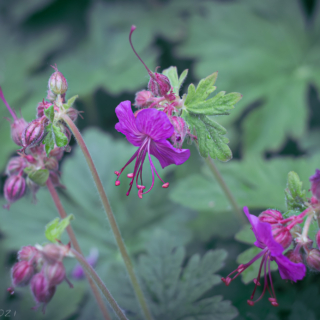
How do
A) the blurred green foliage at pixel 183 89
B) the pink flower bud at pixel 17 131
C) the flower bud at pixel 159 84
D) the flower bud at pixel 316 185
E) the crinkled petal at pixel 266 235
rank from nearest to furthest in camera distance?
the crinkled petal at pixel 266 235 < the flower bud at pixel 316 185 < the flower bud at pixel 159 84 < the pink flower bud at pixel 17 131 < the blurred green foliage at pixel 183 89

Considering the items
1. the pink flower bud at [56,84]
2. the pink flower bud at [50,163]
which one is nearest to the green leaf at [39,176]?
the pink flower bud at [50,163]

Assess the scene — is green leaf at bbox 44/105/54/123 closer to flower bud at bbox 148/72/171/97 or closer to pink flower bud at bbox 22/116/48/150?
pink flower bud at bbox 22/116/48/150

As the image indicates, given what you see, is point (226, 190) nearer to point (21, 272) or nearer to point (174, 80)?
point (174, 80)

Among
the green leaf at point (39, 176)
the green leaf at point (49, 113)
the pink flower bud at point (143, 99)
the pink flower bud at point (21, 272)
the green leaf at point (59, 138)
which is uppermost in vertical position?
the green leaf at point (49, 113)

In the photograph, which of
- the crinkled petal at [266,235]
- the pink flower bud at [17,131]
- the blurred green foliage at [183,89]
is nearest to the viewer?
the crinkled petal at [266,235]

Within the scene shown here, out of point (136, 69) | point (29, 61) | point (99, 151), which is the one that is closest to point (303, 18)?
point (136, 69)

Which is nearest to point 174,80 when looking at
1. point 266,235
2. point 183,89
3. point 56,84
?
point 56,84

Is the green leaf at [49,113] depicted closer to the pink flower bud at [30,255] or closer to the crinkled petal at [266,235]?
the pink flower bud at [30,255]

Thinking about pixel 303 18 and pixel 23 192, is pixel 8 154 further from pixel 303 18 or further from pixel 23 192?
pixel 303 18
